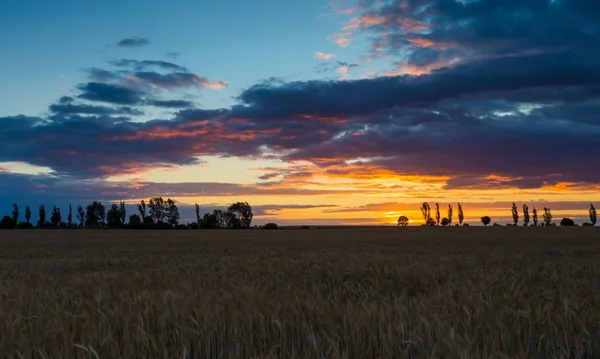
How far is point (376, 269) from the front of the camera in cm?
1040

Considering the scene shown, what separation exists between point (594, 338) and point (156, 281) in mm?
6485

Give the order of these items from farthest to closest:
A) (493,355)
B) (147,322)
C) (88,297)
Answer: (88,297) < (147,322) < (493,355)

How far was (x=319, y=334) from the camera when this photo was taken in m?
4.04

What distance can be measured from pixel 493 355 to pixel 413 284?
17.8 feet

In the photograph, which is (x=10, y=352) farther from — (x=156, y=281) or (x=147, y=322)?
(x=156, y=281)

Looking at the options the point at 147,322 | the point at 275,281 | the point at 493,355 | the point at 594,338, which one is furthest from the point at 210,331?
the point at 275,281

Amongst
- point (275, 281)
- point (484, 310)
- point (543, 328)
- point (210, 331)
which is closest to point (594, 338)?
point (543, 328)

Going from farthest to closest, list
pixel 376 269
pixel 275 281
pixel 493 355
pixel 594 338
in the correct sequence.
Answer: pixel 376 269, pixel 275 281, pixel 594 338, pixel 493 355

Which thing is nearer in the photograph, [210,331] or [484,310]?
[210,331]

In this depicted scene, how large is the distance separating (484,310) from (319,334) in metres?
1.71

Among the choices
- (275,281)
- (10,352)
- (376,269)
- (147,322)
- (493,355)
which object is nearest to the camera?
(493,355)

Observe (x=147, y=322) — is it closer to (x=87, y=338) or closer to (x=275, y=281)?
(x=87, y=338)

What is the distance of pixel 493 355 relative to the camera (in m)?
3.23

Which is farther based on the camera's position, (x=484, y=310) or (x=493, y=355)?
(x=484, y=310)
